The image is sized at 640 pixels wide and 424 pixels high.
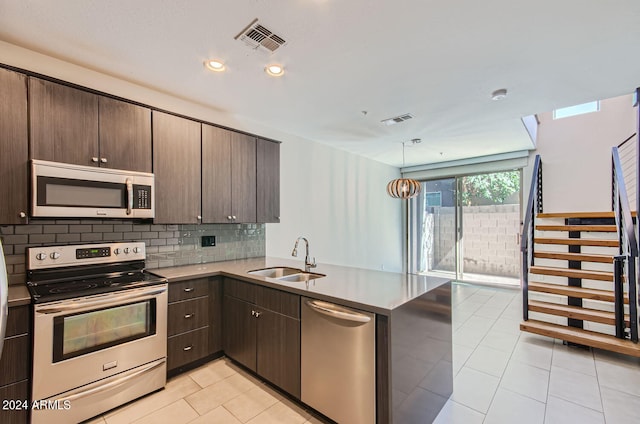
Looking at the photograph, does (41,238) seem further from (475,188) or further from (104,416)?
(475,188)

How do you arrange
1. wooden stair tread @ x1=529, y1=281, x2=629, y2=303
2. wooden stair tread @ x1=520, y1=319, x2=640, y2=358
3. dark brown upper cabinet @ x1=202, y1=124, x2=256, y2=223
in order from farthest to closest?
wooden stair tread @ x1=529, y1=281, x2=629, y2=303
dark brown upper cabinet @ x1=202, y1=124, x2=256, y2=223
wooden stair tread @ x1=520, y1=319, x2=640, y2=358

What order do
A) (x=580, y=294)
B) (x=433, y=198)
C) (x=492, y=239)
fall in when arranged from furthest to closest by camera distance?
1. (x=433, y=198)
2. (x=492, y=239)
3. (x=580, y=294)

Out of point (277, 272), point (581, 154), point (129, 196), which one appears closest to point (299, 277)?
point (277, 272)

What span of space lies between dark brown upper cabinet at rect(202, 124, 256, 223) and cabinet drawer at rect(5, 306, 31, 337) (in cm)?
138

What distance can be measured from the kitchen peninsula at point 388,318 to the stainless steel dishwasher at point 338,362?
5 cm

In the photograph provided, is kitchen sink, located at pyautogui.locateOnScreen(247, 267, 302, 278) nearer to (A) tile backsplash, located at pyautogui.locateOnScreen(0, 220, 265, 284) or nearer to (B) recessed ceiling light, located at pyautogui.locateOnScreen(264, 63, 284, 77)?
(A) tile backsplash, located at pyautogui.locateOnScreen(0, 220, 265, 284)

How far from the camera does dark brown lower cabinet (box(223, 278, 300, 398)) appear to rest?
204cm

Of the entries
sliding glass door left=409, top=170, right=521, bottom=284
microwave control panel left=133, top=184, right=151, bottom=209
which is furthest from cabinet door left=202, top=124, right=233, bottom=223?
sliding glass door left=409, top=170, right=521, bottom=284

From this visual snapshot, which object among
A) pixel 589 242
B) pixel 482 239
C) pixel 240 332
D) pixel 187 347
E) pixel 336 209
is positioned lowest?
pixel 187 347

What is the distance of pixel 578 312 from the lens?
307 cm

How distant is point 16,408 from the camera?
1.66 metres

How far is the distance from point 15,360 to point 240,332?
140 centimetres

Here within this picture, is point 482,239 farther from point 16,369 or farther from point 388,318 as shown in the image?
point 16,369

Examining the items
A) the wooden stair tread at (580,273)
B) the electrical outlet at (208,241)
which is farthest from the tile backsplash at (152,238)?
the wooden stair tread at (580,273)
